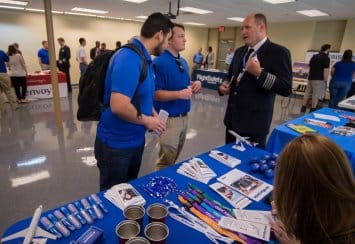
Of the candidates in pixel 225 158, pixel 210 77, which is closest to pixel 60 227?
pixel 225 158

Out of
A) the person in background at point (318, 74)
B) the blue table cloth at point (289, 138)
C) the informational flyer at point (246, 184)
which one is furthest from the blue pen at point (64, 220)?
the person in background at point (318, 74)

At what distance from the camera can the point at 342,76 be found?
5352mm

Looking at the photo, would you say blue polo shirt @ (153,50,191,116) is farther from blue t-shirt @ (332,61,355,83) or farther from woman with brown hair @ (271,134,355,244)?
blue t-shirt @ (332,61,355,83)

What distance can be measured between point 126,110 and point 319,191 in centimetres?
89

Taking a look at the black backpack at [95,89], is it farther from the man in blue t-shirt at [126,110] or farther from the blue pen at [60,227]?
the blue pen at [60,227]

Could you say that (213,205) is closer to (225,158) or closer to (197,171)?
(197,171)

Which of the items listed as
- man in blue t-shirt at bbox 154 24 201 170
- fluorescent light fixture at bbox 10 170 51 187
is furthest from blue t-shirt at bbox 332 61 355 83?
fluorescent light fixture at bbox 10 170 51 187

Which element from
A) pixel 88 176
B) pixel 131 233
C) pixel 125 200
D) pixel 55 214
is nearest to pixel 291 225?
pixel 131 233

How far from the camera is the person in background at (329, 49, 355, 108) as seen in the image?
5.21 metres

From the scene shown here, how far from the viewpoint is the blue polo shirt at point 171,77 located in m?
1.94

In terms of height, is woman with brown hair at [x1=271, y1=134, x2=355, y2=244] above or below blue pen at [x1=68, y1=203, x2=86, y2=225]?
above

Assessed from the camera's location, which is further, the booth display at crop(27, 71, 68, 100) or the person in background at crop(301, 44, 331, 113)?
the booth display at crop(27, 71, 68, 100)

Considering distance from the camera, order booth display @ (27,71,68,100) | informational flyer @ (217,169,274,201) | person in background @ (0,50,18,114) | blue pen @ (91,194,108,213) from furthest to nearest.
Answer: booth display @ (27,71,68,100)
person in background @ (0,50,18,114)
informational flyer @ (217,169,274,201)
blue pen @ (91,194,108,213)

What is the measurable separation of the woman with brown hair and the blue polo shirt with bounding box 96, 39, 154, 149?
830 mm
